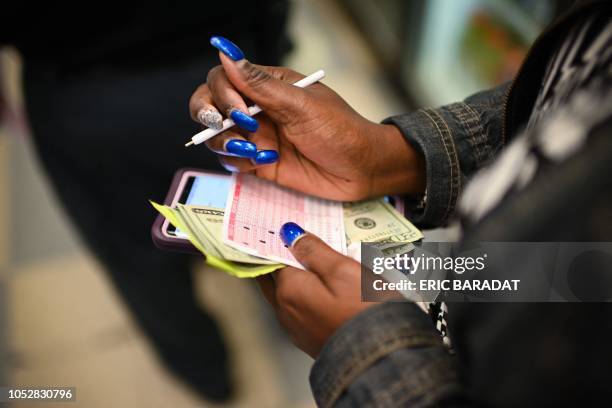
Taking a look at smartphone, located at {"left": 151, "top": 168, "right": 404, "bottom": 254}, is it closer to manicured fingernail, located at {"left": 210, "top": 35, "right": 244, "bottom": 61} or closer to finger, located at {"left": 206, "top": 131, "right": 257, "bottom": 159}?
finger, located at {"left": 206, "top": 131, "right": 257, "bottom": 159}


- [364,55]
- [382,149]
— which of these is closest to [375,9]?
[364,55]

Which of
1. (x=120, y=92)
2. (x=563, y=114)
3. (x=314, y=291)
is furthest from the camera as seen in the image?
(x=120, y=92)

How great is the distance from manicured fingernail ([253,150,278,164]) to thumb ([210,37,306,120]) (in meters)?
0.06

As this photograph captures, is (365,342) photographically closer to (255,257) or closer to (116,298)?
(255,257)

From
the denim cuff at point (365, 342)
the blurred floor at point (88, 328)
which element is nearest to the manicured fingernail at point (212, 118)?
the denim cuff at point (365, 342)

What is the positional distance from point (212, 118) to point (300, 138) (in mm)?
123

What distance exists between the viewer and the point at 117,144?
1.12 meters

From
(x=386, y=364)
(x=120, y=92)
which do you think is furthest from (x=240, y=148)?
(x=120, y=92)

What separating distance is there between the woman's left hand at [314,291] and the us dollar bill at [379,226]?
0.31ft

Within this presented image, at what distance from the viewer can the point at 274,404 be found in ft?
4.68

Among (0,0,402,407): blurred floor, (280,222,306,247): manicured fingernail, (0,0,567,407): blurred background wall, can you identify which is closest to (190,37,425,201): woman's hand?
(280,222,306,247): manicured fingernail

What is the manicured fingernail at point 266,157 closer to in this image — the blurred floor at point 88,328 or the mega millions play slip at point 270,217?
the mega millions play slip at point 270,217

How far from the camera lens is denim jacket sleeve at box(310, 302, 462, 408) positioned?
48cm

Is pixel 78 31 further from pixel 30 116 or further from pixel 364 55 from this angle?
pixel 364 55
